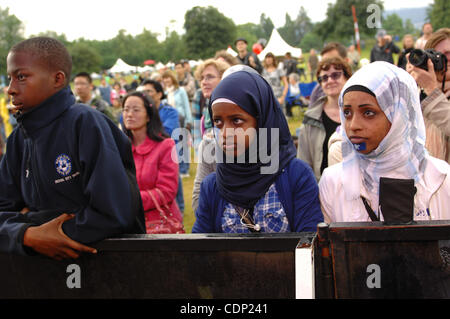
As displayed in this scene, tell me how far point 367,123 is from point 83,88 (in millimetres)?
5018

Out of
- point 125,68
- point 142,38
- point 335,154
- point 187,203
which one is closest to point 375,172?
point 335,154

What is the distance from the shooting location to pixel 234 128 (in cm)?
217

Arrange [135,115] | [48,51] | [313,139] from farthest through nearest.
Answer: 1. [135,115]
2. [313,139]
3. [48,51]

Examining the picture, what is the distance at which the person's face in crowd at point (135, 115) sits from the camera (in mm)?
4180

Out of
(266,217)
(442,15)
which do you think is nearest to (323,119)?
(266,217)

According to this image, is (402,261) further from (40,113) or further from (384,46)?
(384,46)

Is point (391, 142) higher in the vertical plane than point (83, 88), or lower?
lower

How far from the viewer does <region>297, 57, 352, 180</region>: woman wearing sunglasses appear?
3.89 meters

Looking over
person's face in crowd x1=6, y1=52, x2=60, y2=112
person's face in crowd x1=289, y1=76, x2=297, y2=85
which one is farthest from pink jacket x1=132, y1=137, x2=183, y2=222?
person's face in crowd x1=289, y1=76, x2=297, y2=85

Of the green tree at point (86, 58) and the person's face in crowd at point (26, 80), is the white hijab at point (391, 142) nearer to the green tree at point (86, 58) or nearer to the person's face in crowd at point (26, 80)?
the person's face in crowd at point (26, 80)

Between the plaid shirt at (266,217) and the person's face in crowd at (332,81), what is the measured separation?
2.13 meters

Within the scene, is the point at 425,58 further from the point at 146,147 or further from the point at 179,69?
the point at 179,69

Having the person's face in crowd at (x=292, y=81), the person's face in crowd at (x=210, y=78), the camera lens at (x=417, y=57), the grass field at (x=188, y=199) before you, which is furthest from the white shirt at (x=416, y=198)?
the person's face in crowd at (x=292, y=81)
